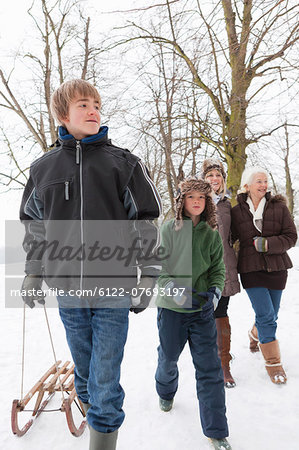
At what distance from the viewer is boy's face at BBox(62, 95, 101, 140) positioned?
1.78 meters

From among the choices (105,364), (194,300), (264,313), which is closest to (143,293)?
(105,364)

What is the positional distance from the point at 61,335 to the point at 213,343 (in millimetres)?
3154

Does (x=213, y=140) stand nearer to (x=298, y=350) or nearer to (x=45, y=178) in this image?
(x=298, y=350)

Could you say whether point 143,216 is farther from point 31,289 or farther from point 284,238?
point 284,238

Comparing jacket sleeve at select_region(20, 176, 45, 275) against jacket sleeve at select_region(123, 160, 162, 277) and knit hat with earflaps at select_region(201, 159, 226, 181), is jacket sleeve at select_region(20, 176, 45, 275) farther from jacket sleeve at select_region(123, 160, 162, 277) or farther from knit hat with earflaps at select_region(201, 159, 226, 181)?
knit hat with earflaps at select_region(201, 159, 226, 181)

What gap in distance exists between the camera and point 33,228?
1.92 metres

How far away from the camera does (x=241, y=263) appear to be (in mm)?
3006

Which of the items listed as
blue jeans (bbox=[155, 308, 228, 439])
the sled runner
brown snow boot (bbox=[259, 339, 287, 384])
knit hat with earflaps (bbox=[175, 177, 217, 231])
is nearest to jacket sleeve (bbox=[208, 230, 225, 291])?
knit hat with earflaps (bbox=[175, 177, 217, 231])

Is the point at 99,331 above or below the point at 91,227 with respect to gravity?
below

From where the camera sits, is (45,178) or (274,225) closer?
(45,178)

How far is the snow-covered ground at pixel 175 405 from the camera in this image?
2137 millimetres

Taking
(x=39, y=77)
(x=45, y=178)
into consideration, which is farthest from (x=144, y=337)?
(x=39, y=77)

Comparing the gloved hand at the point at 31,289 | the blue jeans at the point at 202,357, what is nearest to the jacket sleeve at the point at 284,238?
the blue jeans at the point at 202,357

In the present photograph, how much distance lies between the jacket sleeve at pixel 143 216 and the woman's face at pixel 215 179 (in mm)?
1362
